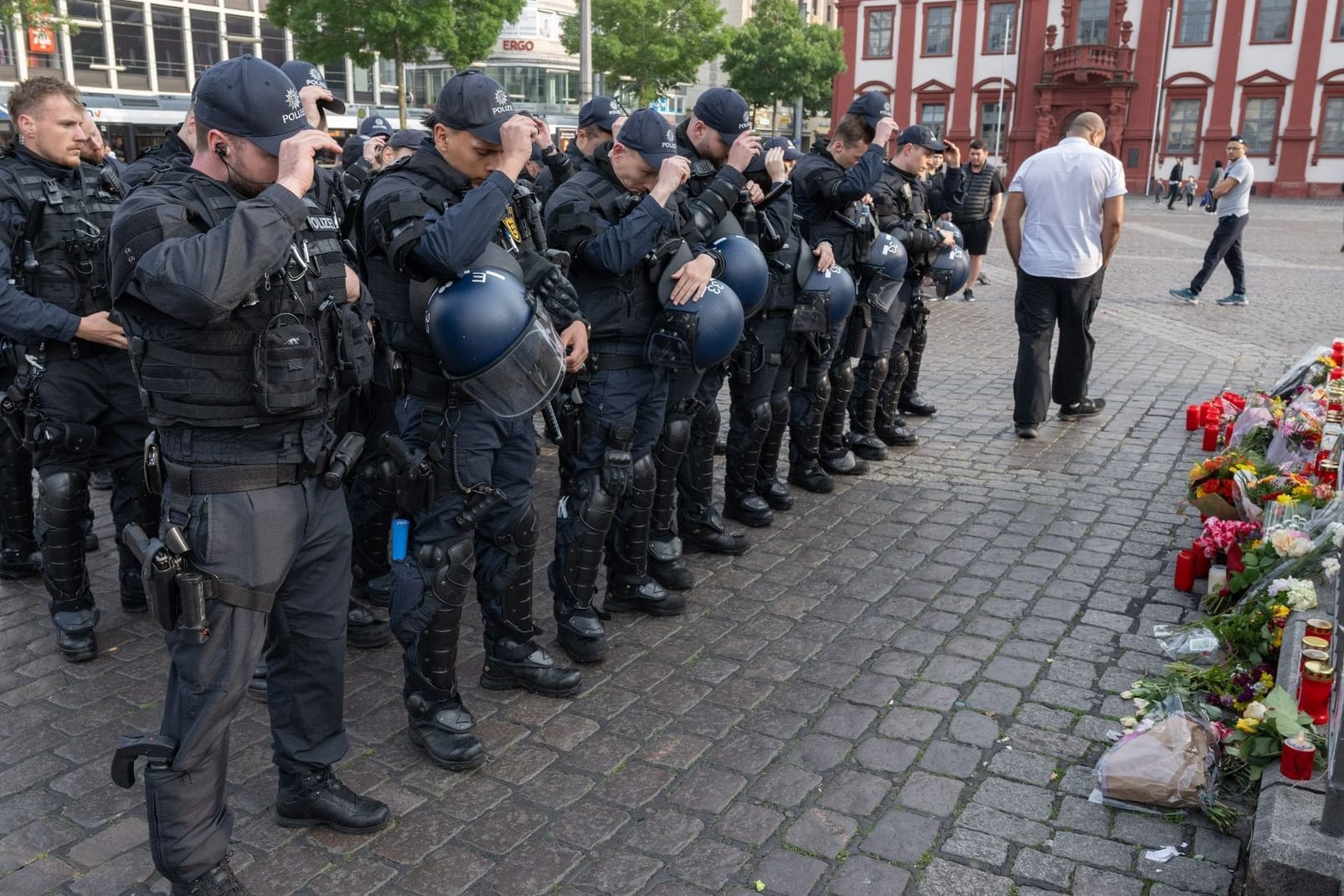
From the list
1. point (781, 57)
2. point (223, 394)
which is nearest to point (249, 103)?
point (223, 394)

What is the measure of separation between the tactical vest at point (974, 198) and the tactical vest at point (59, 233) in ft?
36.0

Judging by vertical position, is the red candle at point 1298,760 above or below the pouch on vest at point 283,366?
below

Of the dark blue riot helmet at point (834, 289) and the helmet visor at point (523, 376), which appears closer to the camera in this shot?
the helmet visor at point (523, 376)

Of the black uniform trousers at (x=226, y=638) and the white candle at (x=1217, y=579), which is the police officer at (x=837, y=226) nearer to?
the white candle at (x=1217, y=579)

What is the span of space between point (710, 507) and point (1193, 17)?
50205mm

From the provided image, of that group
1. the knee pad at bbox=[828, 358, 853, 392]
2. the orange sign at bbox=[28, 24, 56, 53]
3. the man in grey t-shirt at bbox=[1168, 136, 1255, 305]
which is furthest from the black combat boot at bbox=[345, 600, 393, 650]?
the orange sign at bbox=[28, 24, 56, 53]

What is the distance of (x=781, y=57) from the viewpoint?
5656cm

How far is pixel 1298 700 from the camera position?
353 cm

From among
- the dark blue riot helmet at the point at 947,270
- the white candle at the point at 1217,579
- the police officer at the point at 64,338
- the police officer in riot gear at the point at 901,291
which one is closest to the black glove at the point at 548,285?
the police officer at the point at 64,338

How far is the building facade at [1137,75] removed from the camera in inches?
1754

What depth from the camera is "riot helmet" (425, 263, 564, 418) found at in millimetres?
3332

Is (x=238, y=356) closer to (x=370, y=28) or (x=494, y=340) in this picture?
(x=494, y=340)

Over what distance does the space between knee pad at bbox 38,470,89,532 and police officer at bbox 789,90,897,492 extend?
3.72m

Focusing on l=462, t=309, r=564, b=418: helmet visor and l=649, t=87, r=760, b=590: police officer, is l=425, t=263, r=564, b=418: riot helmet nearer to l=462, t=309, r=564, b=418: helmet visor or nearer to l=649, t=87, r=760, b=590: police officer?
l=462, t=309, r=564, b=418: helmet visor
